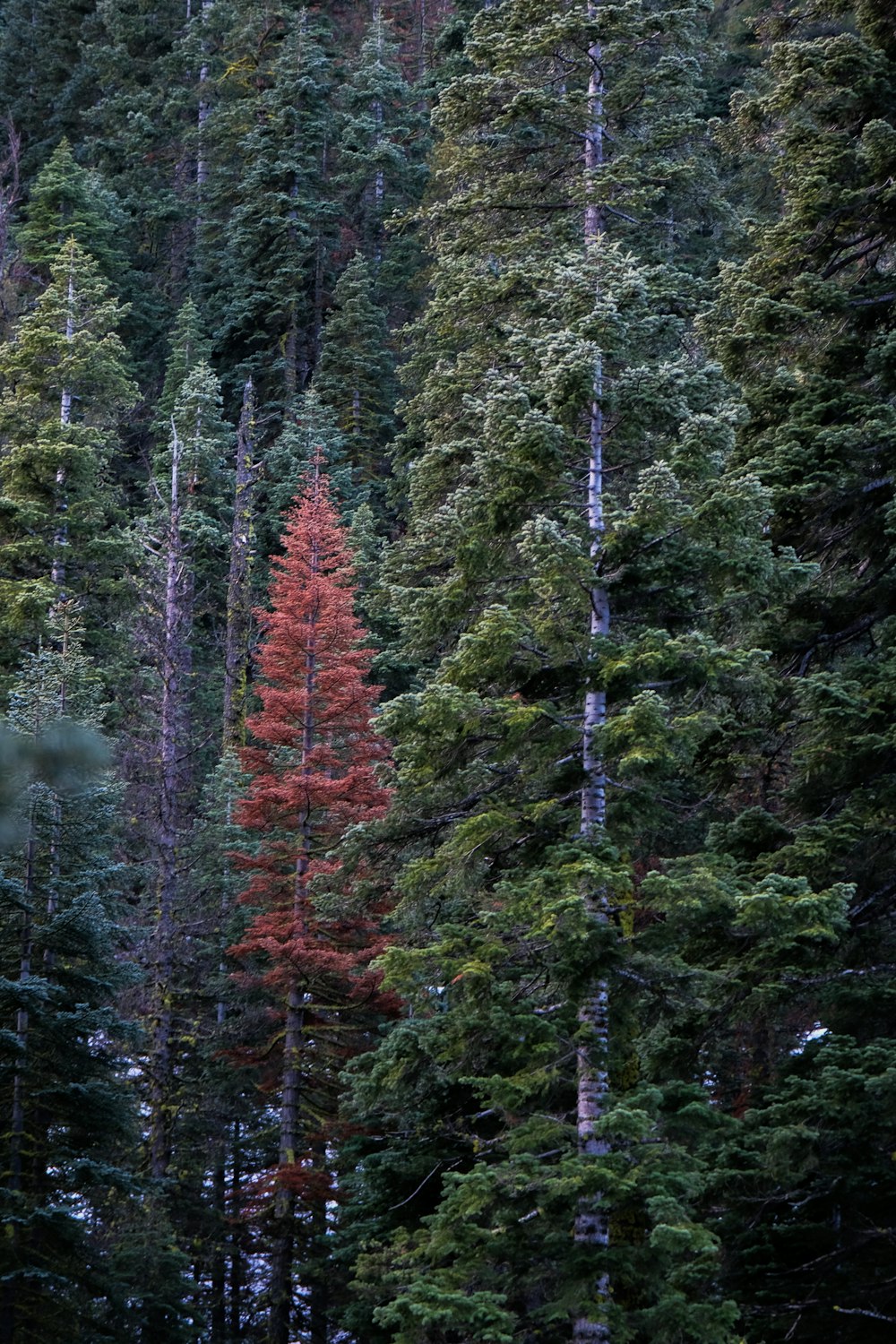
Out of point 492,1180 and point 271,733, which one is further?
point 271,733

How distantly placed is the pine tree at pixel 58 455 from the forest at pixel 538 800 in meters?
0.11

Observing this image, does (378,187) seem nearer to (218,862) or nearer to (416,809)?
(218,862)

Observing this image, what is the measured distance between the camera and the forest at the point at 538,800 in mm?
9328

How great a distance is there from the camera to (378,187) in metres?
48.0

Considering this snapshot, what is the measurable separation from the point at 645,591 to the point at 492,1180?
4.54 m

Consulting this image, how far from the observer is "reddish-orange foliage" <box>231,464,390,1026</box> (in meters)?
18.9

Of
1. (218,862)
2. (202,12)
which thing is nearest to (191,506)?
(218,862)

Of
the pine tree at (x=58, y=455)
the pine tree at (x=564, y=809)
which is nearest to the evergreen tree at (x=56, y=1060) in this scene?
the pine tree at (x=564, y=809)

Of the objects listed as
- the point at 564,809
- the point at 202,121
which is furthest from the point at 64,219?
the point at 564,809

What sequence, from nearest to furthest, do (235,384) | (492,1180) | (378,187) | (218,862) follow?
(492,1180) < (218,862) < (235,384) < (378,187)

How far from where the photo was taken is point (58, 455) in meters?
25.2

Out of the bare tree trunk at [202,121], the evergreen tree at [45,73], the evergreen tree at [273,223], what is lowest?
the evergreen tree at [273,223]

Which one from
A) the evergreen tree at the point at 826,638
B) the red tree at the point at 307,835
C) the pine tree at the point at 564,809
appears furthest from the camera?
the red tree at the point at 307,835

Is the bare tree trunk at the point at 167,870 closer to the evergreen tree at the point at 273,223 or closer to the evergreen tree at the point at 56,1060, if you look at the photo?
the evergreen tree at the point at 56,1060
